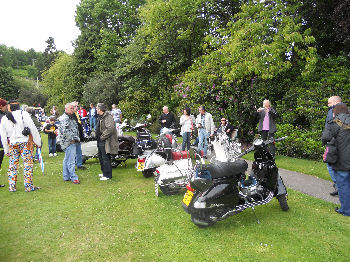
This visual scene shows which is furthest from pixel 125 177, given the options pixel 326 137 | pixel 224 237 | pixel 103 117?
pixel 326 137

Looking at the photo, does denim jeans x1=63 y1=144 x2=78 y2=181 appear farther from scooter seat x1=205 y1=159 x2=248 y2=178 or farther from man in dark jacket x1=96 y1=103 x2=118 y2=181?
scooter seat x1=205 y1=159 x2=248 y2=178

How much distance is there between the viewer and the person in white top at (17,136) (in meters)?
6.27

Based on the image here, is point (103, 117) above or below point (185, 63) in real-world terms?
below

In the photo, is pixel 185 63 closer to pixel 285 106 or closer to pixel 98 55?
pixel 285 106

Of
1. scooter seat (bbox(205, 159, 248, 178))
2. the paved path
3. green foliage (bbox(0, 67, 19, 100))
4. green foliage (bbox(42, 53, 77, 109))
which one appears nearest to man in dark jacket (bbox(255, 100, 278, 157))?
the paved path

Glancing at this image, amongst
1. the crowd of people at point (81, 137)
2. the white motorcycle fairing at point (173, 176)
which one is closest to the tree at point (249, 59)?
the crowd of people at point (81, 137)

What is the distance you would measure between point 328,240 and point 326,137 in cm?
174

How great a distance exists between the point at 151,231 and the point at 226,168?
1.53 meters

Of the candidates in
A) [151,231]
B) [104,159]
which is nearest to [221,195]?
[151,231]

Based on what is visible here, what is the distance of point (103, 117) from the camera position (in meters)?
7.34

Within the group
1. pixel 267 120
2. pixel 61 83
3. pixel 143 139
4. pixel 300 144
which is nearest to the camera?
pixel 267 120

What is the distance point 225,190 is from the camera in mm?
4285

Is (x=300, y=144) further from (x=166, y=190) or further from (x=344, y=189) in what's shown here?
(x=166, y=190)

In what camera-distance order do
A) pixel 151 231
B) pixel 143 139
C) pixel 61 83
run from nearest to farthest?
pixel 151 231, pixel 143 139, pixel 61 83
